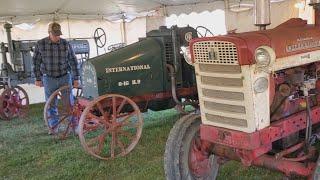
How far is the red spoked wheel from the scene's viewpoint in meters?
6.22

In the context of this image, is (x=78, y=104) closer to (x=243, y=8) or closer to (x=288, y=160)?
(x=288, y=160)

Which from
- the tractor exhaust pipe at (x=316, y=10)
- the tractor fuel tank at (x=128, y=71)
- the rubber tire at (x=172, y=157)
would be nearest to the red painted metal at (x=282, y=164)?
the rubber tire at (x=172, y=157)

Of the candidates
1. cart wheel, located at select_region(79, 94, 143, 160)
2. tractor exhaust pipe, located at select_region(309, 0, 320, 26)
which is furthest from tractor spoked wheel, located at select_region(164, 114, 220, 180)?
cart wheel, located at select_region(79, 94, 143, 160)

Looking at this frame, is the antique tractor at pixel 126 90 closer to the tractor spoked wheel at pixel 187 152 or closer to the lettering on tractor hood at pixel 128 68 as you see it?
the lettering on tractor hood at pixel 128 68

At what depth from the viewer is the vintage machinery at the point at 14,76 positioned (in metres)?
6.34

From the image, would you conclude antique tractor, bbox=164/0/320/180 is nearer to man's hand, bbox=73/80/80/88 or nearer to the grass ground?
the grass ground

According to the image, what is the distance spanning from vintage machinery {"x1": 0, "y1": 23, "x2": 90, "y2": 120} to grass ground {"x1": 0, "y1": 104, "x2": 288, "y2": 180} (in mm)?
1123

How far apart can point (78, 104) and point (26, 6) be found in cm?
461

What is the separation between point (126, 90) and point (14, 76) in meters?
3.19

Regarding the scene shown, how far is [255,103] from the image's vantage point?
7.22 ft

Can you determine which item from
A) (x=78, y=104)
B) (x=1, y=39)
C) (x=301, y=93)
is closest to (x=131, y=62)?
(x=78, y=104)

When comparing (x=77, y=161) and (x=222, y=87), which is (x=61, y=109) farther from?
(x=222, y=87)

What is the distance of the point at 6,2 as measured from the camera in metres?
7.62

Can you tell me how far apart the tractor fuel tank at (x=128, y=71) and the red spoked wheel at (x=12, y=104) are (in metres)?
2.46
